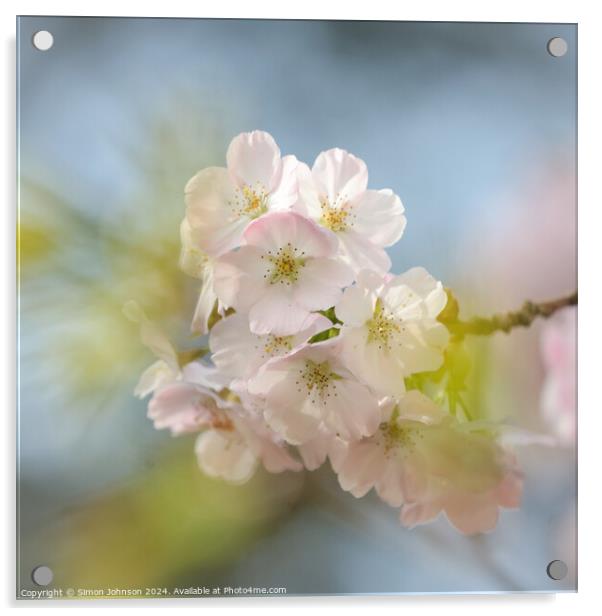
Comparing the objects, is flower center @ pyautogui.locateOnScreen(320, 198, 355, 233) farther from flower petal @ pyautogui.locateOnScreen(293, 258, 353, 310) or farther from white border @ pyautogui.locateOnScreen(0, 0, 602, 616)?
white border @ pyautogui.locateOnScreen(0, 0, 602, 616)

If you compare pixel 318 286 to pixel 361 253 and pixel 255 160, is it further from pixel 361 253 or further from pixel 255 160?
pixel 255 160

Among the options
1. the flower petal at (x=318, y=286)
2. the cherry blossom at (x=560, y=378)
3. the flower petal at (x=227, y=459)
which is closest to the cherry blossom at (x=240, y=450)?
the flower petal at (x=227, y=459)

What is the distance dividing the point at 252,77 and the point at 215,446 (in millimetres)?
621

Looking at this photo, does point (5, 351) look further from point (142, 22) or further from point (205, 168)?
point (142, 22)

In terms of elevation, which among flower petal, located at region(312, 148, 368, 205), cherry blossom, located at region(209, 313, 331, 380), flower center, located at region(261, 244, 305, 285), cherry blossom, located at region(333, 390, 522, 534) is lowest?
cherry blossom, located at region(333, 390, 522, 534)

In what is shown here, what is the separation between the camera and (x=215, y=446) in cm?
121

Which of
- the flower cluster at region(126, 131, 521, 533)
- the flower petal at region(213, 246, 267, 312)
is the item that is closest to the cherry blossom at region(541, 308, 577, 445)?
the flower cluster at region(126, 131, 521, 533)

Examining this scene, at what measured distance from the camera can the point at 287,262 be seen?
1.14 metres

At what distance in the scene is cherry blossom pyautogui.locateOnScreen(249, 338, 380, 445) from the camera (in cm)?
114

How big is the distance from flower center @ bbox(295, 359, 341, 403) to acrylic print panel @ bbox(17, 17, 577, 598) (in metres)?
0.03

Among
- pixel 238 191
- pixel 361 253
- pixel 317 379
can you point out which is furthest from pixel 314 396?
pixel 238 191
